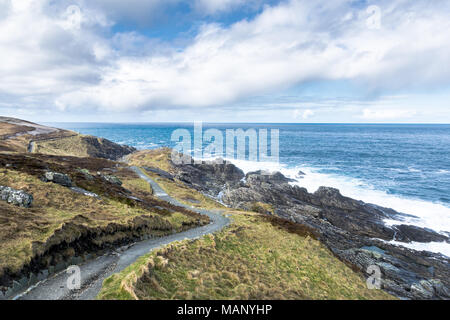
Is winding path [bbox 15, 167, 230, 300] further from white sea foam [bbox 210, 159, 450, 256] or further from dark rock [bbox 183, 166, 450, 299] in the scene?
white sea foam [bbox 210, 159, 450, 256]

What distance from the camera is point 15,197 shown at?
16922 millimetres

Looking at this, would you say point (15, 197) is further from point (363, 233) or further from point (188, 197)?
point (363, 233)

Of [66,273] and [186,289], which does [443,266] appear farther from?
[66,273]

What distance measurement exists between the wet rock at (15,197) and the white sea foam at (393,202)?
149 feet

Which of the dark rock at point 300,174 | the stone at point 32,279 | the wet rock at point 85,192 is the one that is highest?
the wet rock at point 85,192

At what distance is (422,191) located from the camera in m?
55.3

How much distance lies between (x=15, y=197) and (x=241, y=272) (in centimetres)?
1770

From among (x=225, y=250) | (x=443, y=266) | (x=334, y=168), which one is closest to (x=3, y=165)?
(x=225, y=250)

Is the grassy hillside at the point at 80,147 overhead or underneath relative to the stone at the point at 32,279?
overhead

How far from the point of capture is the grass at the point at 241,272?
1059cm

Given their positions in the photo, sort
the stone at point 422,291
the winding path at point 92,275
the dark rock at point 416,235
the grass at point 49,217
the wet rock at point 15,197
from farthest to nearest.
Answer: the dark rock at point 416,235 < the stone at point 422,291 < the wet rock at point 15,197 < the grass at point 49,217 < the winding path at point 92,275

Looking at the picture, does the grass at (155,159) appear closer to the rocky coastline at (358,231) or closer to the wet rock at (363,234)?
the rocky coastline at (358,231)

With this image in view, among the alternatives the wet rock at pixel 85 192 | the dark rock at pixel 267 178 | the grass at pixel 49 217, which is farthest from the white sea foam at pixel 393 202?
the wet rock at pixel 85 192

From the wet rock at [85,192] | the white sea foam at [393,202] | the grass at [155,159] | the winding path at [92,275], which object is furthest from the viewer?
the grass at [155,159]
